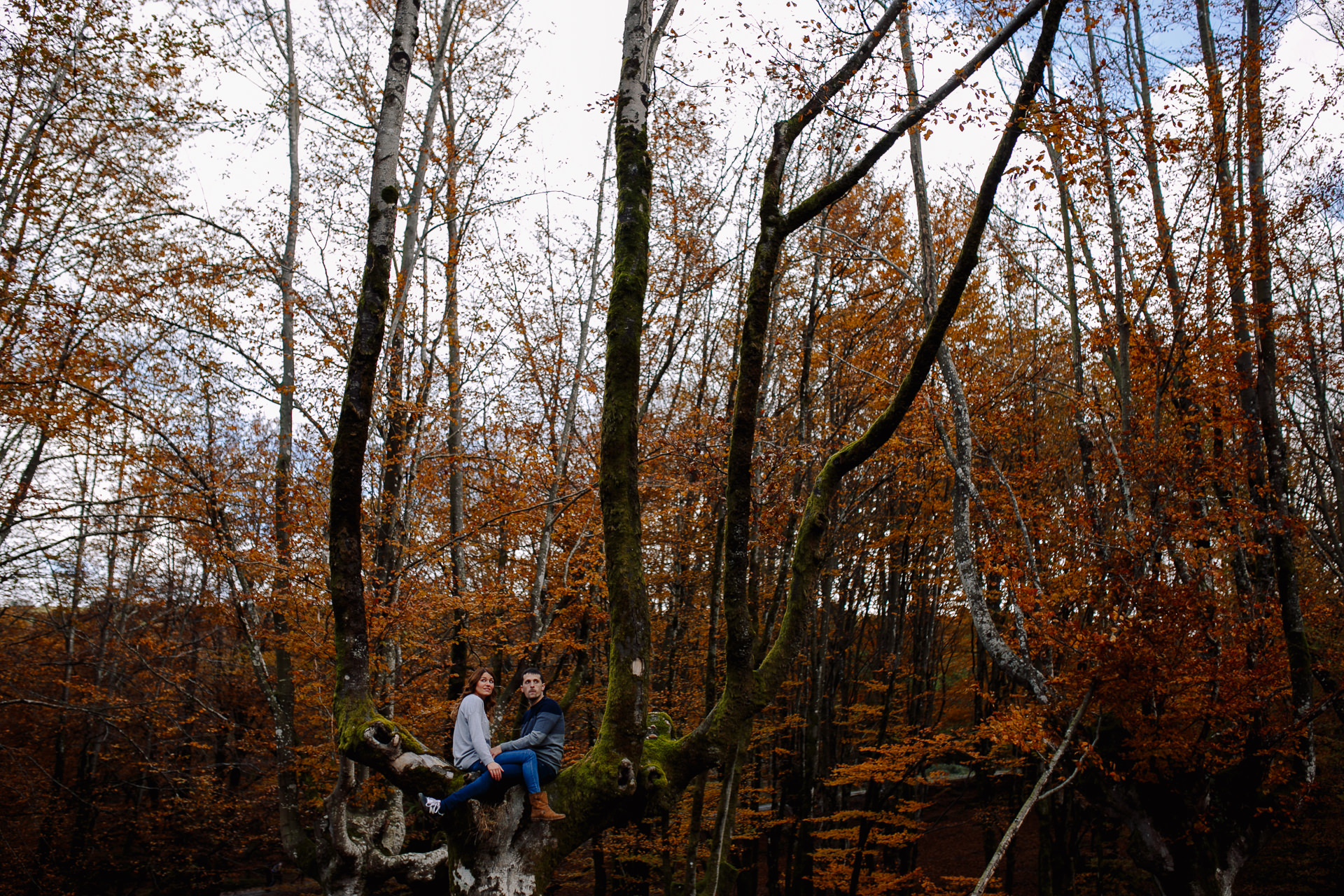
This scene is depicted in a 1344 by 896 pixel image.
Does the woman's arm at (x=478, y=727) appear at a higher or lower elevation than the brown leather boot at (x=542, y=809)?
higher

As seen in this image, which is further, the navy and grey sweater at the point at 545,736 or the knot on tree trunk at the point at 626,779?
the navy and grey sweater at the point at 545,736

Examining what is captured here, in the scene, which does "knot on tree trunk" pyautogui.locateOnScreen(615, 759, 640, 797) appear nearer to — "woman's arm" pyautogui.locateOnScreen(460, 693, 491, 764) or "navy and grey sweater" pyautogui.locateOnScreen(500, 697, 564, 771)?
"navy and grey sweater" pyautogui.locateOnScreen(500, 697, 564, 771)

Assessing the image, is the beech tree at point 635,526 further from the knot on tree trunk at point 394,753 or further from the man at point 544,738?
the man at point 544,738

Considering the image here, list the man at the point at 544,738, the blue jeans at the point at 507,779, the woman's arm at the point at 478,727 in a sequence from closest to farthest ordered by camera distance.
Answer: the blue jeans at the point at 507,779
the man at the point at 544,738
the woman's arm at the point at 478,727

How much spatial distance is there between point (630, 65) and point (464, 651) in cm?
1024

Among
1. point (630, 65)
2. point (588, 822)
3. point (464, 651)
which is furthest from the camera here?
point (464, 651)

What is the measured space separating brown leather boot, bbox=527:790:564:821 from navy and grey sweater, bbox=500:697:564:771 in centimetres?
22

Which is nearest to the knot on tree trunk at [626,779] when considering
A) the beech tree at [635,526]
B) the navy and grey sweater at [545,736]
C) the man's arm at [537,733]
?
the beech tree at [635,526]

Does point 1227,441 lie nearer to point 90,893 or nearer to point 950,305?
point 950,305

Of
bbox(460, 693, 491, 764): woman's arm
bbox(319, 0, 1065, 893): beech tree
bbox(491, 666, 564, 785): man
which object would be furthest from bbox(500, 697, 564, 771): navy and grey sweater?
bbox(319, 0, 1065, 893): beech tree

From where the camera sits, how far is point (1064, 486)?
14.7 m

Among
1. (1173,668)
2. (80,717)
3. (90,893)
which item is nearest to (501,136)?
(1173,668)

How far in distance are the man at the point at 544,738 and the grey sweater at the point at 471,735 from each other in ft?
0.22

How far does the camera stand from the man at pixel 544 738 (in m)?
3.57
